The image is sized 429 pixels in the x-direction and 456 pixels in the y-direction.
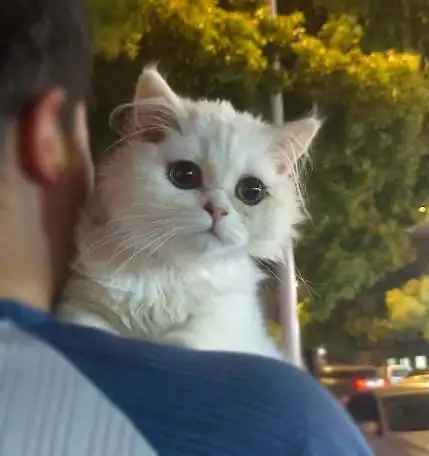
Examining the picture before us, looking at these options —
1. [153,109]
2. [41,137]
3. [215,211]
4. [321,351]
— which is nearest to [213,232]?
[215,211]

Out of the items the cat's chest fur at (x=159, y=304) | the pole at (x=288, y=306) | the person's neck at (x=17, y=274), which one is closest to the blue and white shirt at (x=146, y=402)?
the person's neck at (x=17, y=274)

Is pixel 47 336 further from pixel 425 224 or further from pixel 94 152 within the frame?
pixel 425 224

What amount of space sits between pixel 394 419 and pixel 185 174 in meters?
0.46

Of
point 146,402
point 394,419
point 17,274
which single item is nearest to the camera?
point 146,402

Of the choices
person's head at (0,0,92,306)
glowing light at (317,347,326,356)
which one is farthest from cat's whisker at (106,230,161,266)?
glowing light at (317,347,326,356)

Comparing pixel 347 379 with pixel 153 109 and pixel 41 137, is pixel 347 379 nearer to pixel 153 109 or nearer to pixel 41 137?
pixel 153 109

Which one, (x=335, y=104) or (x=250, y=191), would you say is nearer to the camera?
(x=250, y=191)

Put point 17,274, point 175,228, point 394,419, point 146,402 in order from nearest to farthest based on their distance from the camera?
point 146,402, point 17,274, point 175,228, point 394,419

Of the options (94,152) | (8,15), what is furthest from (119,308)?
(8,15)

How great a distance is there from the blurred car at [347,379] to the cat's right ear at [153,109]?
0.44 m

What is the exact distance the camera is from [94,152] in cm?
92

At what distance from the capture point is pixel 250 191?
2.63 ft

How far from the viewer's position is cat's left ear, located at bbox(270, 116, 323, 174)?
2.73ft

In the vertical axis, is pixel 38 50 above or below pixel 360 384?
above
